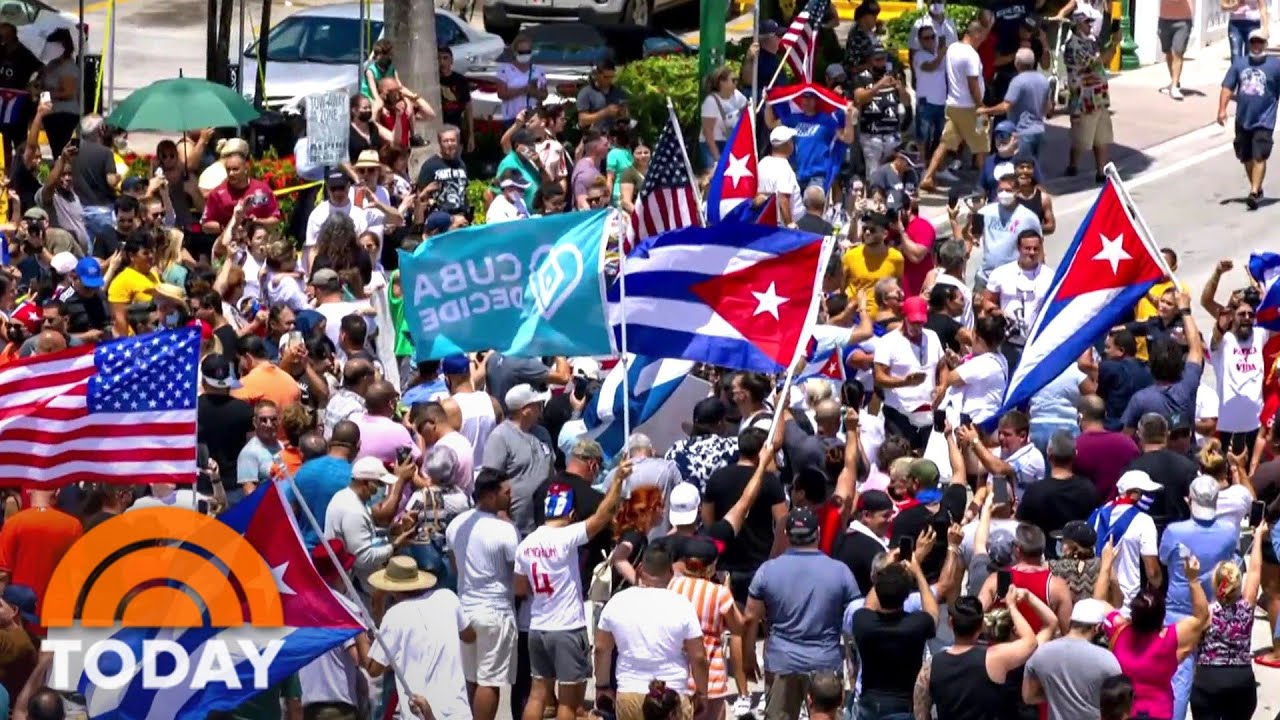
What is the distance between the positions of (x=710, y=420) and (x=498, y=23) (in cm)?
1678

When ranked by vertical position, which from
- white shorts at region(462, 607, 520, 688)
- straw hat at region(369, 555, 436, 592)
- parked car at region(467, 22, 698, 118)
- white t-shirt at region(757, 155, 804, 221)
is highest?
white t-shirt at region(757, 155, 804, 221)

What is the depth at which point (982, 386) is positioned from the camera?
15.2m

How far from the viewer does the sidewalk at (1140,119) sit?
79.5 ft

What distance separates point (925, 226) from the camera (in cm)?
1816

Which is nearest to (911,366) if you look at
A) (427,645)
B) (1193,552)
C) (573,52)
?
(1193,552)

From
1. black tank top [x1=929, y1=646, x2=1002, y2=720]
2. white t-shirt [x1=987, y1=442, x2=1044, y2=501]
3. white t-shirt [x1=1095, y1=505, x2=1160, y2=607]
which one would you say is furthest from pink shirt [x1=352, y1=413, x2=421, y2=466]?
white t-shirt [x1=1095, y1=505, x2=1160, y2=607]

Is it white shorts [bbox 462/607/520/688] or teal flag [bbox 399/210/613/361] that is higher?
teal flag [bbox 399/210/613/361]

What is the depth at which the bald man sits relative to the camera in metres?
13.5

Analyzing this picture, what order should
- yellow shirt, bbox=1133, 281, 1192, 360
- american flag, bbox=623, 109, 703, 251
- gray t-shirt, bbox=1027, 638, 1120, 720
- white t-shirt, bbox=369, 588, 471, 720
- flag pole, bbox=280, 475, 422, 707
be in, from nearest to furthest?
1. flag pole, bbox=280, 475, 422, 707
2. gray t-shirt, bbox=1027, 638, 1120, 720
3. white t-shirt, bbox=369, 588, 471, 720
4. american flag, bbox=623, 109, 703, 251
5. yellow shirt, bbox=1133, 281, 1192, 360

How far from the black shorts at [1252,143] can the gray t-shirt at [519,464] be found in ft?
36.9

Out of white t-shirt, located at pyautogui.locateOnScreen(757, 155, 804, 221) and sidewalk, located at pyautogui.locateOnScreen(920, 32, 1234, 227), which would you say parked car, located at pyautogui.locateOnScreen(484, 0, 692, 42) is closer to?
sidewalk, located at pyautogui.locateOnScreen(920, 32, 1234, 227)

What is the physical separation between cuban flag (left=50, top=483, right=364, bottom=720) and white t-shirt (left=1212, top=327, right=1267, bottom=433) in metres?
7.23

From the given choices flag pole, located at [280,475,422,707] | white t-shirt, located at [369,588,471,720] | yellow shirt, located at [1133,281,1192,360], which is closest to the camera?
flag pole, located at [280,475,422,707]

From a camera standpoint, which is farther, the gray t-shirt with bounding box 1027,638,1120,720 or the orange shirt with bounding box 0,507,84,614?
the orange shirt with bounding box 0,507,84,614
